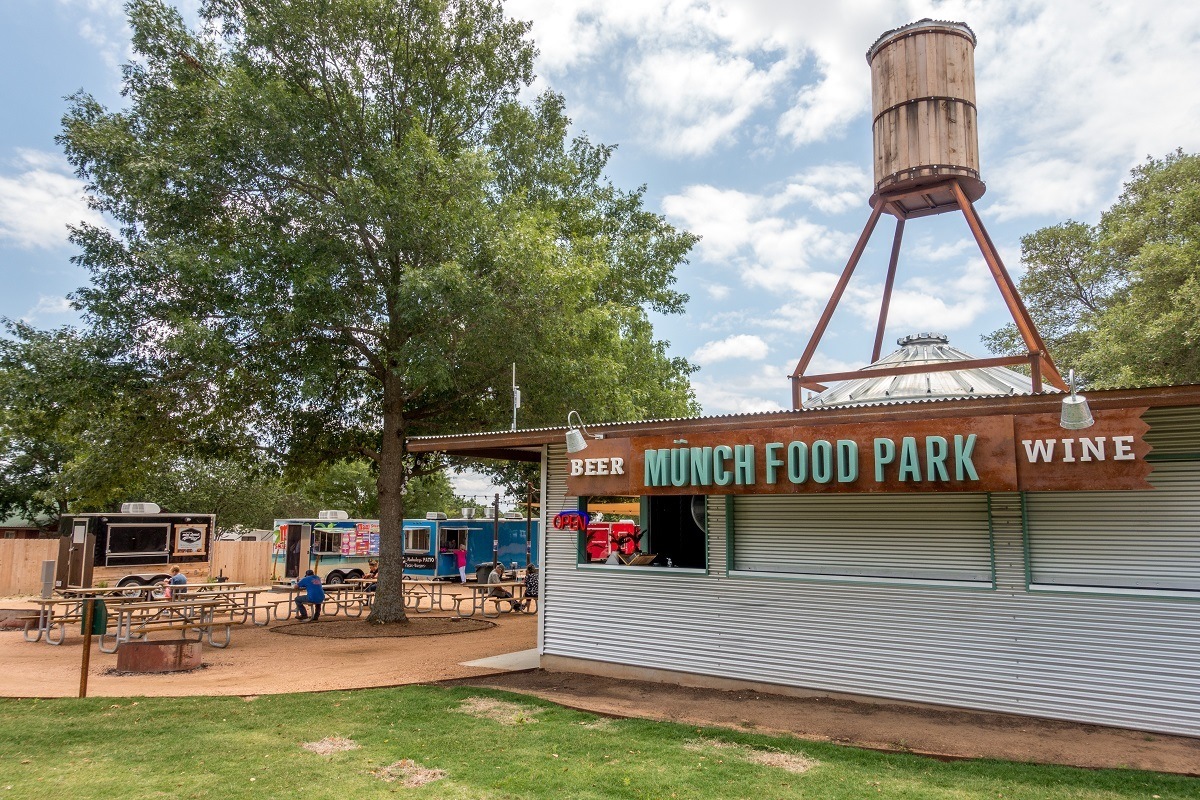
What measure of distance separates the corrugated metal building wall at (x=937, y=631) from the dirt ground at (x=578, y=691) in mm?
239

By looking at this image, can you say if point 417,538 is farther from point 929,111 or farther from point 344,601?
point 929,111

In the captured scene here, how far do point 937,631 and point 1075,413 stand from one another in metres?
2.75

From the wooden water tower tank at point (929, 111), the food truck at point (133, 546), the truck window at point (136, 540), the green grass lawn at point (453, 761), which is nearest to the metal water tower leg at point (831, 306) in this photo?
the wooden water tower tank at point (929, 111)

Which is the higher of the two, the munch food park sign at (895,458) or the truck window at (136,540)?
the munch food park sign at (895,458)

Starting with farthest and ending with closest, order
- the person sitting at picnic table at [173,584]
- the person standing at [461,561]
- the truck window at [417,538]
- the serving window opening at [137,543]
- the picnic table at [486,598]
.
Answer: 1. the truck window at [417,538]
2. the person standing at [461,561]
3. the serving window opening at [137,543]
4. the picnic table at [486,598]
5. the person sitting at picnic table at [173,584]

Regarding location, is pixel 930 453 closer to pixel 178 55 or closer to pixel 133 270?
pixel 133 270

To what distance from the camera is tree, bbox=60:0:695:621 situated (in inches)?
557

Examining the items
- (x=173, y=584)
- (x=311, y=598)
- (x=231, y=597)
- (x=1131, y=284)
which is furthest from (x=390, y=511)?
(x=1131, y=284)

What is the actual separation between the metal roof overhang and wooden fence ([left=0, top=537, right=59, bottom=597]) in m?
23.3

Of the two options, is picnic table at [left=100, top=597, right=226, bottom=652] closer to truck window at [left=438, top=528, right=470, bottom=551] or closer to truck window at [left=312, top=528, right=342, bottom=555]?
truck window at [left=312, top=528, right=342, bottom=555]

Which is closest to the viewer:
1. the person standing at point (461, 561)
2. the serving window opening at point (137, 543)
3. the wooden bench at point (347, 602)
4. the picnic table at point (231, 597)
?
the picnic table at point (231, 597)

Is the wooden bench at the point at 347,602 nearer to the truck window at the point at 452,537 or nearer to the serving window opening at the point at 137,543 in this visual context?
the serving window opening at the point at 137,543

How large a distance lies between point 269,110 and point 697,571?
11161mm

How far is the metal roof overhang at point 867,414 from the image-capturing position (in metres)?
6.67
